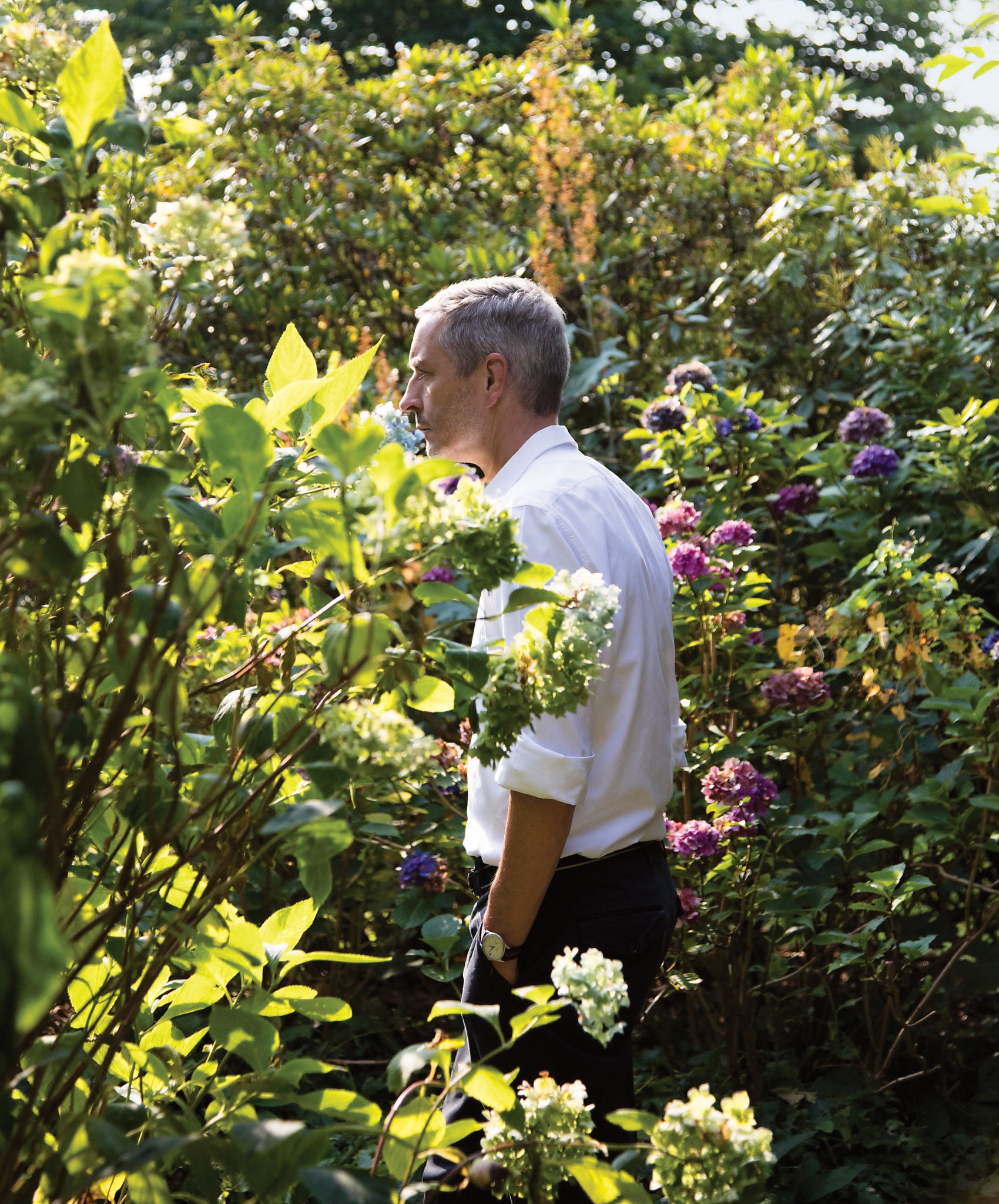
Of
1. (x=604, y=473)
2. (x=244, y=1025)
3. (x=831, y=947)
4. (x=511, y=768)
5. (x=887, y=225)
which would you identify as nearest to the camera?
(x=244, y=1025)

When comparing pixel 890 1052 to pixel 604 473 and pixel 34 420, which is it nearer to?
pixel 604 473

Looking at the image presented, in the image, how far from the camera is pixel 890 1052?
2.88 metres

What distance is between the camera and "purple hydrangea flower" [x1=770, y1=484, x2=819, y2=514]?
3.42 metres

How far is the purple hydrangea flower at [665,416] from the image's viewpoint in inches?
131

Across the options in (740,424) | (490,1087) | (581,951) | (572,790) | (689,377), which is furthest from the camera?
(689,377)

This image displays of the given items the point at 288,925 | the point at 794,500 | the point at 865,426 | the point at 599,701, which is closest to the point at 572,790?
the point at 599,701

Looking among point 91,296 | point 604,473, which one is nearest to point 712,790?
point 604,473

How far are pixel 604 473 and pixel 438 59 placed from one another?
4071 mm

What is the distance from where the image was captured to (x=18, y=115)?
3.41ft

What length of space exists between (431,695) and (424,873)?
1814 mm

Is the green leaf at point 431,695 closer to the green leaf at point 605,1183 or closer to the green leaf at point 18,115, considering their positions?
the green leaf at point 605,1183

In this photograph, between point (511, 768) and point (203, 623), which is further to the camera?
point (511, 768)

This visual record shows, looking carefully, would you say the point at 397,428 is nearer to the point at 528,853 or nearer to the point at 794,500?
the point at 528,853

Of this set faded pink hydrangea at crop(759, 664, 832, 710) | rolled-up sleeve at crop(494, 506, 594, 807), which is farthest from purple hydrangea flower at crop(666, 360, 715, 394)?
rolled-up sleeve at crop(494, 506, 594, 807)
